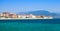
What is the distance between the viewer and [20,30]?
566 centimetres

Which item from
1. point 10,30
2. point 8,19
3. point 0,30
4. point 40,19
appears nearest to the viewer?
point 0,30

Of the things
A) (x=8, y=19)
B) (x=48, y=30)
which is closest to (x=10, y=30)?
(x=48, y=30)

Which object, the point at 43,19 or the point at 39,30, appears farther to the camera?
the point at 43,19

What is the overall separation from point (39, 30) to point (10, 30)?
107 centimetres

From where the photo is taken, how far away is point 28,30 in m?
5.51

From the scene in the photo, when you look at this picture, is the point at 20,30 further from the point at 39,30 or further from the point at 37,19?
the point at 37,19

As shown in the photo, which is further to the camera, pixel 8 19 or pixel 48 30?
pixel 8 19

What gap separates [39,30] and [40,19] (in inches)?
192

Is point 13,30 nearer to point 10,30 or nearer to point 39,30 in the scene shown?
point 10,30

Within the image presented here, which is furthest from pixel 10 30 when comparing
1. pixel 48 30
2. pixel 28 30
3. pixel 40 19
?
pixel 40 19

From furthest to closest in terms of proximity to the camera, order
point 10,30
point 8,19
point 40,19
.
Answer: point 40,19
point 8,19
point 10,30

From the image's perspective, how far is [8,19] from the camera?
9.59 metres

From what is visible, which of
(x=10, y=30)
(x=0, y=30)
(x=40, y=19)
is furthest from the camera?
(x=40, y=19)

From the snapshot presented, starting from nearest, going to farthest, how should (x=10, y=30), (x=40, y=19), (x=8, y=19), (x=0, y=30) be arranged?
(x=0, y=30), (x=10, y=30), (x=8, y=19), (x=40, y=19)
